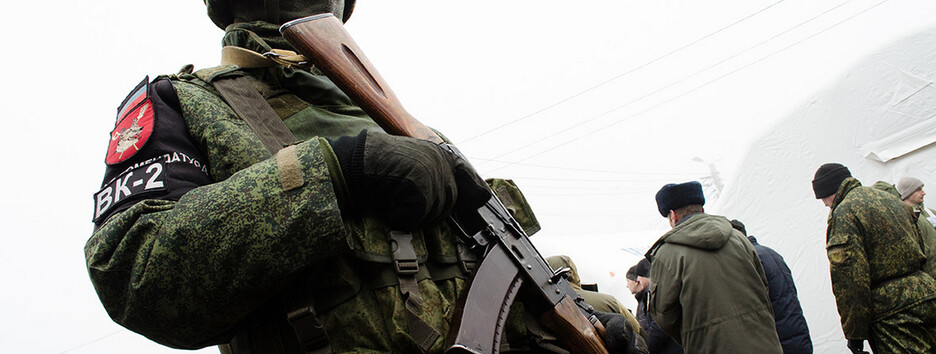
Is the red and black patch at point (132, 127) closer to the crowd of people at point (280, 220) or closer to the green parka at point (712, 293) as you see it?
the crowd of people at point (280, 220)

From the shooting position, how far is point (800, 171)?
24.9 feet

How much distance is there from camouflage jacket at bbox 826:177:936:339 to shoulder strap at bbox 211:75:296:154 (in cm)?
401

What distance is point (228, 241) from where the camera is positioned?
1097 millimetres

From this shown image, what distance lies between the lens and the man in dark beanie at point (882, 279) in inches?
151

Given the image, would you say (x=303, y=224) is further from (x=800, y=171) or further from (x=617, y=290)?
(x=800, y=171)

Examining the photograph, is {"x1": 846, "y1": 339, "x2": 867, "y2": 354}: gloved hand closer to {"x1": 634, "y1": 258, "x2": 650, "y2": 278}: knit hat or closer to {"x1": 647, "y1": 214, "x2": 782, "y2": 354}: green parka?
{"x1": 647, "y1": 214, "x2": 782, "y2": 354}: green parka

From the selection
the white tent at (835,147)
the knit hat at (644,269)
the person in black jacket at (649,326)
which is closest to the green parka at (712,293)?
the person in black jacket at (649,326)

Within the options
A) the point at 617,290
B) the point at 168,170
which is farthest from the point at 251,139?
the point at 617,290

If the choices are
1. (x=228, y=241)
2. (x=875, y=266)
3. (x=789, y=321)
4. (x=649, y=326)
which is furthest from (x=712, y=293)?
(x=228, y=241)

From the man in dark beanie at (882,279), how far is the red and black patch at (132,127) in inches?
170

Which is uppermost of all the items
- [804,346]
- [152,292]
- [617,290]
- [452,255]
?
[152,292]

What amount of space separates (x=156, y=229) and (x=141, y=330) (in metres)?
0.22

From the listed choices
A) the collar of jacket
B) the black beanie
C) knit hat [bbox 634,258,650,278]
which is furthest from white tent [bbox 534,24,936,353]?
the black beanie

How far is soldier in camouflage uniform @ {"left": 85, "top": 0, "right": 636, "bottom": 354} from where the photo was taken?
1.10 meters
